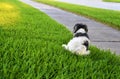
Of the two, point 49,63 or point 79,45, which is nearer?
point 49,63

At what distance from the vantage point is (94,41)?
10.0 meters

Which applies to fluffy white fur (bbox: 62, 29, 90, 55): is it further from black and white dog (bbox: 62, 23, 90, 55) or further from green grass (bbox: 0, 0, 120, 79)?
green grass (bbox: 0, 0, 120, 79)

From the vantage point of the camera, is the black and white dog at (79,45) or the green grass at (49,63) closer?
the green grass at (49,63)

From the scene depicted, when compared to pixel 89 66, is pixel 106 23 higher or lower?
lower

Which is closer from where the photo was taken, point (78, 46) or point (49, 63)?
point (49, 63)

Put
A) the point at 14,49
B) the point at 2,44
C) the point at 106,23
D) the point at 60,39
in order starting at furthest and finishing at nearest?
1. the point at 106,23
2. the point at 60,39
3. the point at 2,44
4. the point at 14,49

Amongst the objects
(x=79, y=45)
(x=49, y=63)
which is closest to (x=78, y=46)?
(x=79, y=45)

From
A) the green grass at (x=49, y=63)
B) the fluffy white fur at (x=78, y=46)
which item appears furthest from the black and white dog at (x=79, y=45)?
the green grass at (x=49, y=63)

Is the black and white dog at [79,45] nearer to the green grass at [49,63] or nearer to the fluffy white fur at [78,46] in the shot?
the fluffy white fur at [78,46]

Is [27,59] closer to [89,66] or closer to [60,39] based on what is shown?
[89,66]

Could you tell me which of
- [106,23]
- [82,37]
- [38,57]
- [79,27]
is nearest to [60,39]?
[79,27]

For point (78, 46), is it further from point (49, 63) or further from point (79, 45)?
point (49, 63)

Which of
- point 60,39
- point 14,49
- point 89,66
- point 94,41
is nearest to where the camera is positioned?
point 89,66

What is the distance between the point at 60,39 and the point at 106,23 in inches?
285
